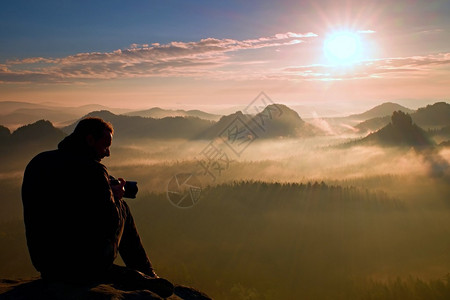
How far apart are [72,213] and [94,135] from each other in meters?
1.40

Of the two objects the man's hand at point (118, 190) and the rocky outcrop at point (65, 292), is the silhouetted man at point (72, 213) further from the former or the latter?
the man's hand at point (118, 190)

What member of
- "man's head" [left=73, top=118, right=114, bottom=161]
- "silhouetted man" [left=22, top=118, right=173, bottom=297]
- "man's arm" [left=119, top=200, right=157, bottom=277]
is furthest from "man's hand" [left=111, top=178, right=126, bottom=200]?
"man's arm" [left=119, top=200, right=157, bottom=277]

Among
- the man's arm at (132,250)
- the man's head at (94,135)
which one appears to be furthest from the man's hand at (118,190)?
the man's arm at (132,250)

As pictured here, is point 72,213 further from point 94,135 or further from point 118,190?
point 94,135

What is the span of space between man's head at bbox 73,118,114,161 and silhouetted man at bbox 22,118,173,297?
17 mm

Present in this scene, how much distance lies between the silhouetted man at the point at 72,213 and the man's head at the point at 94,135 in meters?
0.02

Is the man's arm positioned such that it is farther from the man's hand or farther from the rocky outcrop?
the rocky outcrop

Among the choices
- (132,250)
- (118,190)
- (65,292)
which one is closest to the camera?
(65,292)

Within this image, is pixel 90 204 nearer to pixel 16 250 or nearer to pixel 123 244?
pixel 123 244

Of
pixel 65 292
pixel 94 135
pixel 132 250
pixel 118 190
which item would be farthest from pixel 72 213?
pixel 132 250

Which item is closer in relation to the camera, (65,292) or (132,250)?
(65,292)

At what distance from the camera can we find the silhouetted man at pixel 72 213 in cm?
587

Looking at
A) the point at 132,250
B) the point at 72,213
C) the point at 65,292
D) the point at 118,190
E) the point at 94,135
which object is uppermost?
the point at 94,135

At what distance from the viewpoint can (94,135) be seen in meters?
6.32
